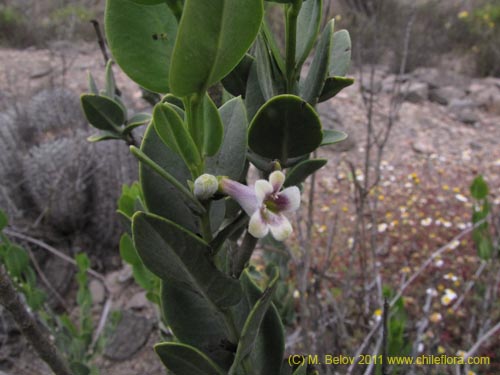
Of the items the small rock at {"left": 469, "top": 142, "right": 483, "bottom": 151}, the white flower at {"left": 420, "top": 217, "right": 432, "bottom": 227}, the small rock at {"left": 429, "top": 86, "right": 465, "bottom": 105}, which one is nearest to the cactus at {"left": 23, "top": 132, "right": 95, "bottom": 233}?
the white flower at {"left": 420, "top": 217, "right": 432, "bottom": 227}

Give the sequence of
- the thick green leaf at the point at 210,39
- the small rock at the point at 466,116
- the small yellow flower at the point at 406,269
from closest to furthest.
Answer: the thick green leaf at the point at 210,39, the small yellow flower at the point at 406,269, the small rock at the point at 466,116

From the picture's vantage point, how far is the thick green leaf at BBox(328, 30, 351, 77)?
0.50 metres

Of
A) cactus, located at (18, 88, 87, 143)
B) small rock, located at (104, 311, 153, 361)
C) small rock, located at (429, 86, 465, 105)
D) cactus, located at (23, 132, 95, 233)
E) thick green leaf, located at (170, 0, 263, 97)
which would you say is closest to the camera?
thick green leaf, located at (170, 0, 263, 97)

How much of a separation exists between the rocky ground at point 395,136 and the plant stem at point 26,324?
4.02ft

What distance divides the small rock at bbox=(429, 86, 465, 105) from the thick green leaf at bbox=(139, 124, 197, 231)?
4.45 m

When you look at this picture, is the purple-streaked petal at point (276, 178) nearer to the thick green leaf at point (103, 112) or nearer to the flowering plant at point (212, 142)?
the flowering plant at point (212, 142)

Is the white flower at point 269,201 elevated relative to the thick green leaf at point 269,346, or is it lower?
elevated

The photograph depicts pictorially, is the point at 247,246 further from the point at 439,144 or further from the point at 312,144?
the point at 439,144

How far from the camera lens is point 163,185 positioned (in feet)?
1.46

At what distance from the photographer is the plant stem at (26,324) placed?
23.3 inches

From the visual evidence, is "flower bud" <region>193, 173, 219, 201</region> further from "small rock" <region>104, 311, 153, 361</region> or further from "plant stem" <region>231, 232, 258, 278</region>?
"small rock" <region>104, 311, 153, 361</region>

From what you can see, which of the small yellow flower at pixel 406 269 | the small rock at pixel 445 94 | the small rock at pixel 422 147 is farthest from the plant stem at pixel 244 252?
the small rock at pixel 445 94

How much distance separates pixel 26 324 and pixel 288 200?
409 millimetres

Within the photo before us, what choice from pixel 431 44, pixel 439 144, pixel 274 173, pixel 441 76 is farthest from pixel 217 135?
pixel 431 44
